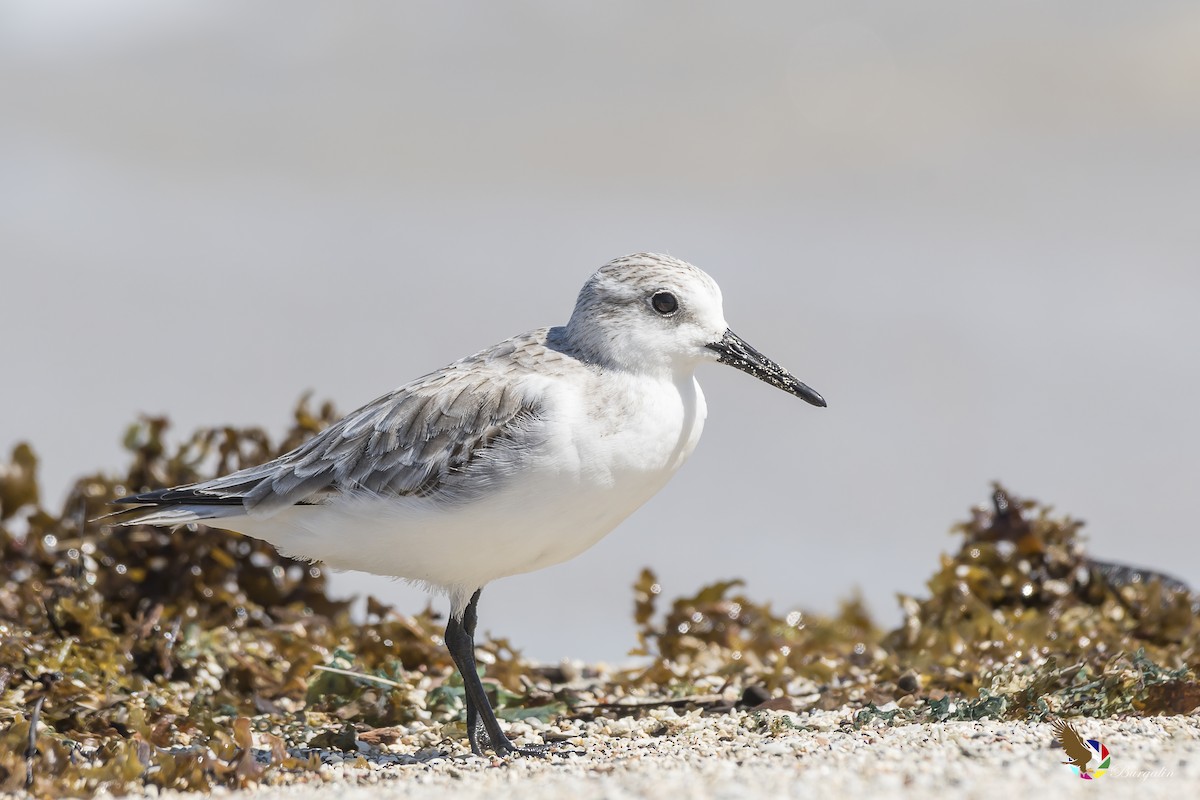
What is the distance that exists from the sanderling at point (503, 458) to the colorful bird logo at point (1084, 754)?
157cm

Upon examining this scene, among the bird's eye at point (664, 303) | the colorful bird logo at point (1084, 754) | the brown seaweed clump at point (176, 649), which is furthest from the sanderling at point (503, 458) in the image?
the colorful bird logo at point (1084, 754)

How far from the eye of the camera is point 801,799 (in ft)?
10.2

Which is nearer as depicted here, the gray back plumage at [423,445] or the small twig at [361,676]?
the gray back plumage at [423,445]

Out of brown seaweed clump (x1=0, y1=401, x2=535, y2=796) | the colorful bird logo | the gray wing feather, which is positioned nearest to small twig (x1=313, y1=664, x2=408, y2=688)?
brown seaweed clump (x1=0, y1=401, x2=535, y2=796)

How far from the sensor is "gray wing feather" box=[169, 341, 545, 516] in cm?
446

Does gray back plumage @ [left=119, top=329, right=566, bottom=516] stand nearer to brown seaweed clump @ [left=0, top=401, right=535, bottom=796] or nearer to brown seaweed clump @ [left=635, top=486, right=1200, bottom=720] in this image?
brown seaweed clump @ [left=0, top=401, right=535, bottom=796]

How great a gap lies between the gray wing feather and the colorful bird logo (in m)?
1.87

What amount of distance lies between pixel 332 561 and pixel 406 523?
0.43 metres

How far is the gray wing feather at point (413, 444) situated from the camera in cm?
446

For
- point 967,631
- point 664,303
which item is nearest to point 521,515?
point 664,303

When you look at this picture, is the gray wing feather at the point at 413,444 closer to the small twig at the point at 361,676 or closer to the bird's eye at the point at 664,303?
the bird's eye at the point at 664,303

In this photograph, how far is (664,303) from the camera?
15.5 feet

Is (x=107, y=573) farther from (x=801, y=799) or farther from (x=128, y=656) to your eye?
(x=801, y=799)

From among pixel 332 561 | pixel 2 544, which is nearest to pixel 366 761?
pixel 332 561
